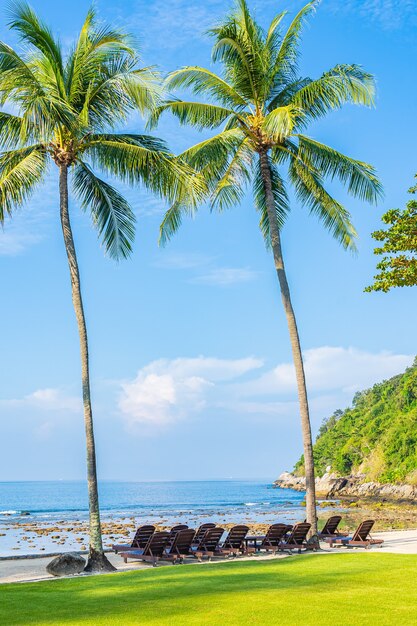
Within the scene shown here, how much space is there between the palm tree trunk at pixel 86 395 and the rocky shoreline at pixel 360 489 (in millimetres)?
61324

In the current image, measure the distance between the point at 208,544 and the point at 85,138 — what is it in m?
10.5

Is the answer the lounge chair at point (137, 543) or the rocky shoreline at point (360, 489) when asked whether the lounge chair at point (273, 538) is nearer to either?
the lounge chair at point (137, 543)

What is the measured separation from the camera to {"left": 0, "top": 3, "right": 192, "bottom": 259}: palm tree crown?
16.8 metres

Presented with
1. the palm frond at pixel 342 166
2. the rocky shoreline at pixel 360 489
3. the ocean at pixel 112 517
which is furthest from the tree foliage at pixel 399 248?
the rocky shoreline at pixel 360 489

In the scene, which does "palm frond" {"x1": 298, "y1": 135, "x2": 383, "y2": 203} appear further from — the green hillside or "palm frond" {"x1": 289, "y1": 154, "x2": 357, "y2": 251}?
the green hillside

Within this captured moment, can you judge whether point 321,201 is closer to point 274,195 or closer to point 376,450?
point 274,195

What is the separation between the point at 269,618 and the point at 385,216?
13431 millimetres

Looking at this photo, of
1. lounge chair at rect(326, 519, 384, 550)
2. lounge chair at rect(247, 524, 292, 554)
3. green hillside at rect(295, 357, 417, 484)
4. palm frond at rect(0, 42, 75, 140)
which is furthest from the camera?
green hillside at rect(295, 357, 417, 484)

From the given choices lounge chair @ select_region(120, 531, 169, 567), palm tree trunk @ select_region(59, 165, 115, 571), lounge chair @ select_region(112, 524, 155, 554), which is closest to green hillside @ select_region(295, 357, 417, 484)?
lounge chair @ select_region(112, 524, 155, 554)

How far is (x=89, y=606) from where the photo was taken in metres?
11.0

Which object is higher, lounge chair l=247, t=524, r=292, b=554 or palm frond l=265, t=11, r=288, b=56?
palm frond l=265, t=11, r=288, b=56

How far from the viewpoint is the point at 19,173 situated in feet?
55.4

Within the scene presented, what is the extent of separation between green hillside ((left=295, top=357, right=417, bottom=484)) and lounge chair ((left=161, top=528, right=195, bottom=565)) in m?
63.7

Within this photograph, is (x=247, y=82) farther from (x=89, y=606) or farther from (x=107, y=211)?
(x=89, y=606)
